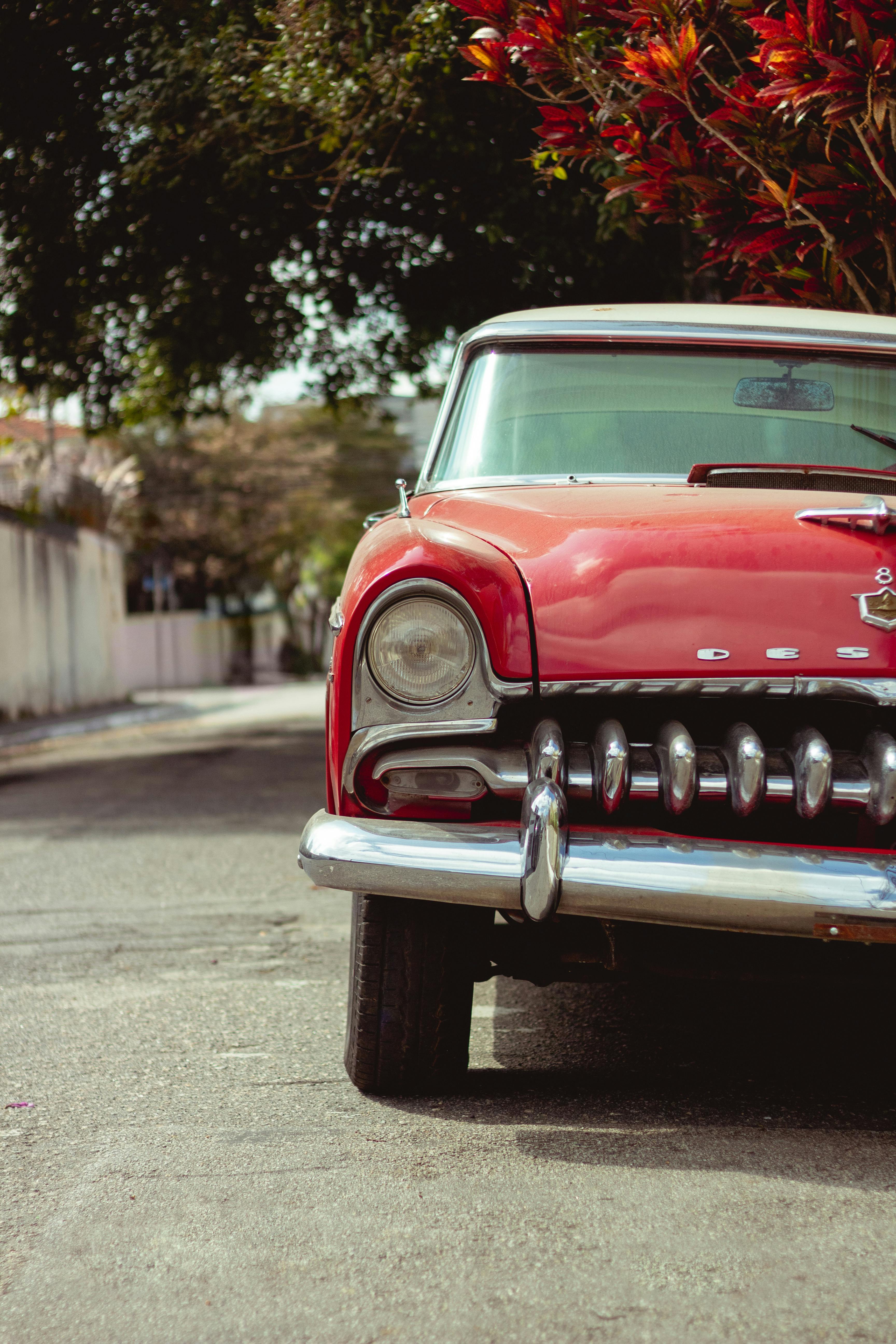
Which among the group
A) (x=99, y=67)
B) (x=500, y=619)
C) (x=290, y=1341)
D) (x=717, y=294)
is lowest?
(x=290, y=1341)

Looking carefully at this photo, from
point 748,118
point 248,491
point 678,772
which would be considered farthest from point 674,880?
point 248,491

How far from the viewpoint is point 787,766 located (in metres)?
2.61

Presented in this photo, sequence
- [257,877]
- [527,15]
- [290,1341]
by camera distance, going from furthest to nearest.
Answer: [257,877] → [527,15] → [290,1341]

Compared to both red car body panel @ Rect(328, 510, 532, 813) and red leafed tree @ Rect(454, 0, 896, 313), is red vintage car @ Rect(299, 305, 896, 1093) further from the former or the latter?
red leafed tree @ Rect(454, 0, 896, 313)

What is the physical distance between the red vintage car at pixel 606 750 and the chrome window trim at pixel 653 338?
2.33ft

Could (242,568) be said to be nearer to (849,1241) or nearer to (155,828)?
(155,828)

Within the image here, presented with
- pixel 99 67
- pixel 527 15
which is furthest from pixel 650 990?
pixel 99 67

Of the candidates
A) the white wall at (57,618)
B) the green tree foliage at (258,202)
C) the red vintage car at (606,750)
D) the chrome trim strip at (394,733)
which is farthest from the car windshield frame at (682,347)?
the white wall at (57,618)

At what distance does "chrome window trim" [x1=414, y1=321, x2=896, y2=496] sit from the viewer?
369cm

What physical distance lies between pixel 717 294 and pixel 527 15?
13.9ft

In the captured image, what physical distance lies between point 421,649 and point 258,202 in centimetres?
802

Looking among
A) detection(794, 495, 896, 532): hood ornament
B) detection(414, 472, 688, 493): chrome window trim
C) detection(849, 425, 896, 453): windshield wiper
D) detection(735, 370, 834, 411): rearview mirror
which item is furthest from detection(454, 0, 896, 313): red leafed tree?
detection(794, 495, 896, 532): hood ornament

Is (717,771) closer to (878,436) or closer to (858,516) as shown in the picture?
(858,516)

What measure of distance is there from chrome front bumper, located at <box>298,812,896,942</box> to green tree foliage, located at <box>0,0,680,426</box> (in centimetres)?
466
